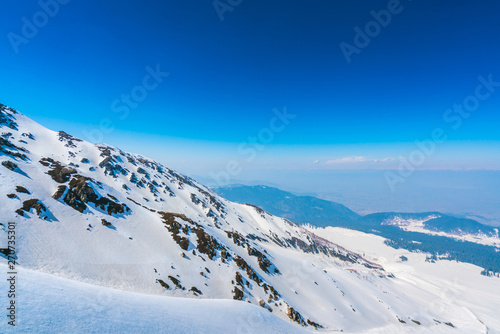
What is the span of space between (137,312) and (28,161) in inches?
2316

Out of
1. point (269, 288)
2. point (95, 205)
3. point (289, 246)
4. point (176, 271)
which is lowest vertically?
point (289, 246)

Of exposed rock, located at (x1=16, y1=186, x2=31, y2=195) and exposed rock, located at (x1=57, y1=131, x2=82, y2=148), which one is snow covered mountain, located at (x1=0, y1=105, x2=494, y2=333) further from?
exposed rock, located at (x1=57, y1=131, x2=82, y2=148)

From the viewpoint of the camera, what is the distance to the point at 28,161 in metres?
45.1

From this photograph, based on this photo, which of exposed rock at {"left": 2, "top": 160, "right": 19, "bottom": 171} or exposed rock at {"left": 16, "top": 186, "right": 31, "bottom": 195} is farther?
exposed rock at {"left": 2, "top": 160, "right": 19, "bottom": 171}

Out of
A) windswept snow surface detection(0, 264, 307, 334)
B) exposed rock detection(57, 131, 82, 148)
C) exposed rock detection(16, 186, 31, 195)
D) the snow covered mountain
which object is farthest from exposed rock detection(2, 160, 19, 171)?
exposed rock detection(57, 131, 82, 148)

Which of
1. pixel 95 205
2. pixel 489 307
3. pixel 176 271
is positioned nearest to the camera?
pixel 176 271

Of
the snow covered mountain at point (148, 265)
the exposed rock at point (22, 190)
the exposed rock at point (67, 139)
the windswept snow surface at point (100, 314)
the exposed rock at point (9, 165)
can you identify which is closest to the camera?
the windswept snow surface at point (100, 314)

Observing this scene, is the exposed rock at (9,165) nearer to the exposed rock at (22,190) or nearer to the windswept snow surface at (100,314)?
the exposed rock at (22,190)

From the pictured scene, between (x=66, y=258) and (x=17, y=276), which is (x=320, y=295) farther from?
(x=17, y=276)

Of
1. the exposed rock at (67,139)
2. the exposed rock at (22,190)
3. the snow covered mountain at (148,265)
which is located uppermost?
the exposed rock at (67,139)

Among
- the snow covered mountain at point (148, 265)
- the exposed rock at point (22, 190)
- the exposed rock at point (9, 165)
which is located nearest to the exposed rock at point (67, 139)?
the snow covered mountain at point (148, 265)

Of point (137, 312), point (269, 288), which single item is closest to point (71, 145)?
point (269, 288)

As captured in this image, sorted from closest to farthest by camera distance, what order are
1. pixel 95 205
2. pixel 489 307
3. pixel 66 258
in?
pixel 66 258, pixel 95 205, pixel 489 307

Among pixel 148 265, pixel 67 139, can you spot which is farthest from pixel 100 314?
pixel 67 139
